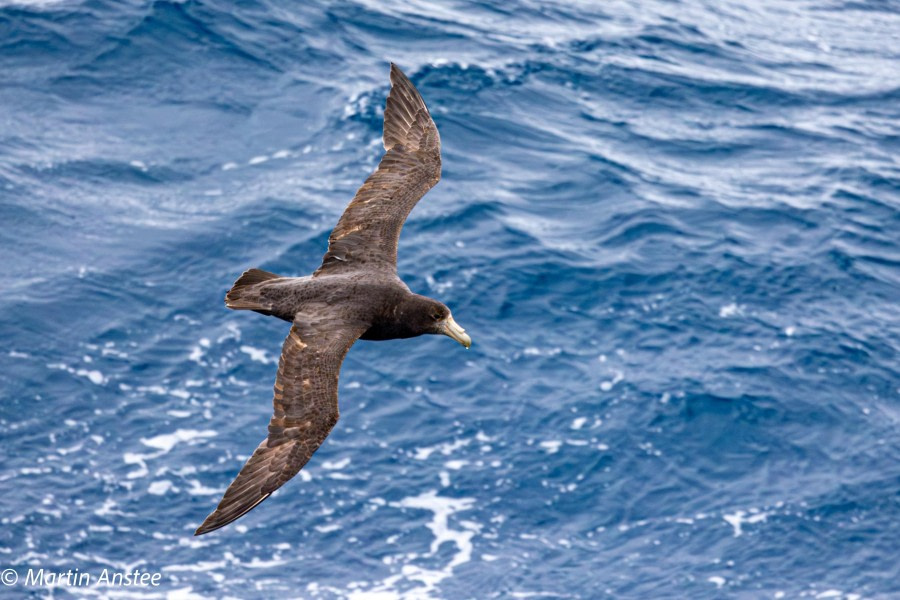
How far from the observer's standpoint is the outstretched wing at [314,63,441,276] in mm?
15180

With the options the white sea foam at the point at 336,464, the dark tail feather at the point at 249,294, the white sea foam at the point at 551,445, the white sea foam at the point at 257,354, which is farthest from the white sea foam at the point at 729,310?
the dark tail feather at the point at 249,294

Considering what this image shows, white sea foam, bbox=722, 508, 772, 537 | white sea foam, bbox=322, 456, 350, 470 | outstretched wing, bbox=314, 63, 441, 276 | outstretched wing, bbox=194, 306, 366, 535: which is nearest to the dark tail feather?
outstretched wing, bbox=194, 306, 366, 535

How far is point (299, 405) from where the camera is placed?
13219 millimetres

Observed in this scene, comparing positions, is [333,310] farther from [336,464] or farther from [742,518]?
[742,518]

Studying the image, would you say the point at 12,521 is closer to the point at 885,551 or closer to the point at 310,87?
the point at 310,87

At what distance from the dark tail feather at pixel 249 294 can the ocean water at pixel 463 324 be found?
7.53 metres

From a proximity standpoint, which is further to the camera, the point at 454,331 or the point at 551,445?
the point at 551,445

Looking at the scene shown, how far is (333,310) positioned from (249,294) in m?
1.07

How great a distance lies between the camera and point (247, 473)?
12.7 metres

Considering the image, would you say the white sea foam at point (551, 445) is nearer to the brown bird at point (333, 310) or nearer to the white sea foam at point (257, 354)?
the white sea foam at point (257, 354)

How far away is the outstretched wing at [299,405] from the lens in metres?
12.7

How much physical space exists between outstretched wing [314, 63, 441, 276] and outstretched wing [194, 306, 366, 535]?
1.45 metres

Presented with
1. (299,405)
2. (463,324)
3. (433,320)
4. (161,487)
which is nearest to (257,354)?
(161,487)

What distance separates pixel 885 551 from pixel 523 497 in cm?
584
